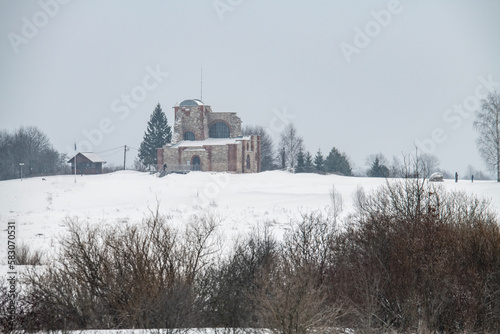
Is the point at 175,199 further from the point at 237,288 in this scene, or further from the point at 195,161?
the point at 237,288

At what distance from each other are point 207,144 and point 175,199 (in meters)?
19.7

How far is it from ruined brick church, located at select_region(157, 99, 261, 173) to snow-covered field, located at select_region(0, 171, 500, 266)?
577 cm

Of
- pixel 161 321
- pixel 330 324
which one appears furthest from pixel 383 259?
pixel 161 321

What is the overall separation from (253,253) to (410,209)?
586 cm

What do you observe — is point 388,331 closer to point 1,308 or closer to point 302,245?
point 302,245

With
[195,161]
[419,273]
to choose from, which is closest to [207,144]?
[195,161]

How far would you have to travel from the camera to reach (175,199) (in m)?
35.9

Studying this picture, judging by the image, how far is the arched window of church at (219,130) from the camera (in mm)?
59531

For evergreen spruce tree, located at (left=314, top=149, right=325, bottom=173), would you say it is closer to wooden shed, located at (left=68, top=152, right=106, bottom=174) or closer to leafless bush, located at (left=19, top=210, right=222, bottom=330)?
wooden shed, located at (left=68, top=152, right=106, bottom=174)

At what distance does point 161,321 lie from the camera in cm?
1277

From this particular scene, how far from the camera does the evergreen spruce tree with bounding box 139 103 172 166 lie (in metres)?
68.3

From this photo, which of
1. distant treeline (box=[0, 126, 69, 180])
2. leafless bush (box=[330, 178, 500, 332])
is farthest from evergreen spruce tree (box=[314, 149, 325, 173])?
leafless bush (box=[330, 178, 500, 332])

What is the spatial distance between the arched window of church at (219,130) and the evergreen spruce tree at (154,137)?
10.9 meters

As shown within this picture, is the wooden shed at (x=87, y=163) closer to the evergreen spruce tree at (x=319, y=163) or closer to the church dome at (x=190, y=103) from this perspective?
the church dome at (x=190, y=103)
